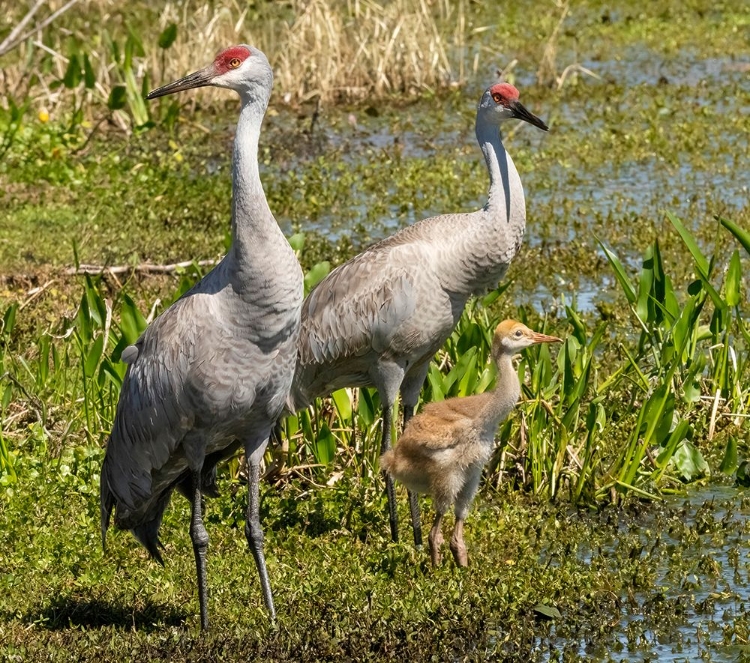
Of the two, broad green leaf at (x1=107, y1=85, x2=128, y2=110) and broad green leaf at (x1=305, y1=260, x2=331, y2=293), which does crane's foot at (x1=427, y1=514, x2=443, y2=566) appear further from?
broad green leaf at (x1=107, y1=85, x2=128, y2=110)

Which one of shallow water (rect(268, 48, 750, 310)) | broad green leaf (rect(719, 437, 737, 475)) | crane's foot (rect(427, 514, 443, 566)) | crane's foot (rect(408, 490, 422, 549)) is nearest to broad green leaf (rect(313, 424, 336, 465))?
crane's foot (rect(408, 490, 422, 549))

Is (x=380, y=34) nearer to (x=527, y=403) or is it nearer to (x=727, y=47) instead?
(x=727, y=47)

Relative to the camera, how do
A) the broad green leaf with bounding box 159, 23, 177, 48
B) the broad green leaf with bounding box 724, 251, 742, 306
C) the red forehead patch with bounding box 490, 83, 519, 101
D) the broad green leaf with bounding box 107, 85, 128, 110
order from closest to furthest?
the red forehead patch with bounding box 490, 83, 519, 101
the broad green leaf with bounding box 724, 251, 742, 306
the broad green leaf with bounding box 107, 85, 128, 110
the broad green leaf with bounding box 159, 23, 177, 48

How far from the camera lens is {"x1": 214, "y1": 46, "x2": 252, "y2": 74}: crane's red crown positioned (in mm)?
5168

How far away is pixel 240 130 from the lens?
500 cm

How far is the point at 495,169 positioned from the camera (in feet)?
20.2

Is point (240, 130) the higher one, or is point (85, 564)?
point (240, 130)

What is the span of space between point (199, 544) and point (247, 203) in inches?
51.4

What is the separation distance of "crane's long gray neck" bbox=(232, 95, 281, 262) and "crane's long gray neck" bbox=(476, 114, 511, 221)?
4.55 ft

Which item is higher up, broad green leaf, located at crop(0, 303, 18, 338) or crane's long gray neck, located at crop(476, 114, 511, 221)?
crane's long gray neck, located at crop(476, 114, 511, 221)

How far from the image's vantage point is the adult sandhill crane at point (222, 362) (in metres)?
4.95

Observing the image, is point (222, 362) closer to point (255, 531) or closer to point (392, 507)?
point (255, 531)

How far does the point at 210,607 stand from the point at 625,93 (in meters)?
9.91

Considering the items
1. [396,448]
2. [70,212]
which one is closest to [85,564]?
[396,448]
